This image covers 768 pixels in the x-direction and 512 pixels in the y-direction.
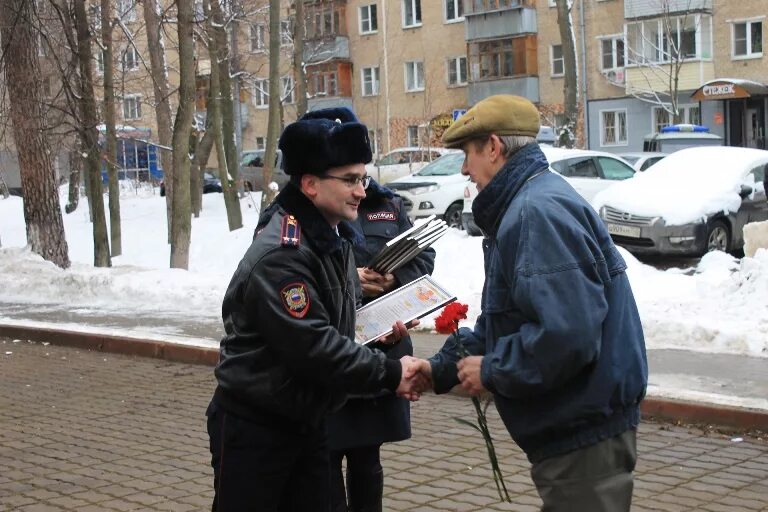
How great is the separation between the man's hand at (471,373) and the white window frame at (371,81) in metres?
52.4

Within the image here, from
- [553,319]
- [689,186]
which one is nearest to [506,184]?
[553,319]

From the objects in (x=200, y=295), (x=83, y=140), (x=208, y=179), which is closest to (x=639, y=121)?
(x=208, y=179)

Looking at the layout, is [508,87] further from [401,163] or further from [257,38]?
[401,163]

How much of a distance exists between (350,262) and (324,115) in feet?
1.72

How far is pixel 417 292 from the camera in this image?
4.35 metres

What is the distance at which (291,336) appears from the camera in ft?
11.4

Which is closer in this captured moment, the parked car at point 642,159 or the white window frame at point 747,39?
the parked car at point 642,159

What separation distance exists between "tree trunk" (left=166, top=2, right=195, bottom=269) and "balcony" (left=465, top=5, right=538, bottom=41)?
3198cm

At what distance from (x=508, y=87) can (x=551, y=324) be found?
47.0m

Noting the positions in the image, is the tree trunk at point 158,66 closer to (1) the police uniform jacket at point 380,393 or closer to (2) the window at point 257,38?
(1) the police uniform jacket at point 380,393

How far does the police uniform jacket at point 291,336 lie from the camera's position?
3488 millimetres

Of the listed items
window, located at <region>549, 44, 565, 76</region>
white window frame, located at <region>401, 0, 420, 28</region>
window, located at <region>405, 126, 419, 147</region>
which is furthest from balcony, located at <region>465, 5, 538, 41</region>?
window, located at <region>405, 126, 419, 147</region>

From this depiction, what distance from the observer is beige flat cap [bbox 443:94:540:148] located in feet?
10.9

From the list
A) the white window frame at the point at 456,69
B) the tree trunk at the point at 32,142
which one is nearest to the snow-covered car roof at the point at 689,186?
the tree trunk at the point at 32,142
